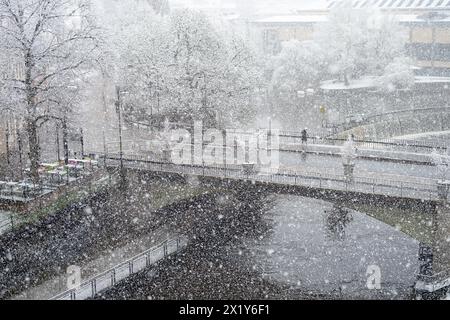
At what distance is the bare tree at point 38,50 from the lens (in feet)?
109

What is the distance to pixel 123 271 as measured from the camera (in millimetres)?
29016

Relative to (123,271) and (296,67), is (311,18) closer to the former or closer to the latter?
(296,67)

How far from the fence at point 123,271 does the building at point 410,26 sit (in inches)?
2081

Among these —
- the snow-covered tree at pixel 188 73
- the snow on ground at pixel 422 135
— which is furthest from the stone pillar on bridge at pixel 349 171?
the snow on ground at pixel 422 135

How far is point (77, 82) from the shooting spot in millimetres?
37125

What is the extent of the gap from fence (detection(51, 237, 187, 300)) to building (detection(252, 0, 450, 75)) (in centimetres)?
5286

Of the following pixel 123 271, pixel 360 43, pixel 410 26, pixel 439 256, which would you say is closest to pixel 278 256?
pixel 439 256

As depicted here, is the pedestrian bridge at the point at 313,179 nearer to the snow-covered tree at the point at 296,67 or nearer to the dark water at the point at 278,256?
the dark water at the point at 278,256

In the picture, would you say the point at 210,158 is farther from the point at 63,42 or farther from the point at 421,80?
the point at 421,80

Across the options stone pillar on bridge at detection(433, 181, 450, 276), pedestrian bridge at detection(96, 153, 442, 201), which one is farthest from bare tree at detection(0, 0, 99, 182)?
stone pillar on bridge at detection(433, 181, 450, 276)

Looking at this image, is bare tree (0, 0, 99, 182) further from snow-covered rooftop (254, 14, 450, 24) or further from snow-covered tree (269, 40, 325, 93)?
snow-covered rooftop (254, 14, 450, 24)

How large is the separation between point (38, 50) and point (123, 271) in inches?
537

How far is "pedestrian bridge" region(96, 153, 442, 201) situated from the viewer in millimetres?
29580

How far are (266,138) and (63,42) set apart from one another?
50.9 feet
